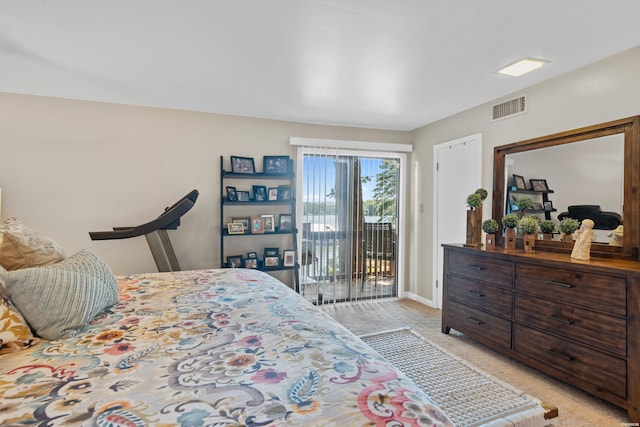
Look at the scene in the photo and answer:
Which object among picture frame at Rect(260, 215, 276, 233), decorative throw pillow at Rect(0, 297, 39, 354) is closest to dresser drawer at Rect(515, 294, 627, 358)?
picture frame at Rect(260, 215, 276, 233)

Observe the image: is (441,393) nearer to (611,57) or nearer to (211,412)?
(211,412)

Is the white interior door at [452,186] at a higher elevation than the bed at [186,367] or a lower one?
higher

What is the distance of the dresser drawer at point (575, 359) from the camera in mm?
1975

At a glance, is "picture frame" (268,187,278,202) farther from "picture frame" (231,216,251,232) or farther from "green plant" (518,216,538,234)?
"green plant" (518,216,538,234)

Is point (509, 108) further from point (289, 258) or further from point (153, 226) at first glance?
point (153, 226)

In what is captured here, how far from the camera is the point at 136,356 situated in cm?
103

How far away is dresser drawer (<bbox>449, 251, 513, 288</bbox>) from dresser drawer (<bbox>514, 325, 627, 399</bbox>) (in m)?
0.39

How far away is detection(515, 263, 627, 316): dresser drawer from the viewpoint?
1978 millimetres

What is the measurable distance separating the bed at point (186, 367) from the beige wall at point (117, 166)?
228cm

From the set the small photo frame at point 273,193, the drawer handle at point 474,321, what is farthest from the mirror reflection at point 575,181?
the small photo frame at point 273,193

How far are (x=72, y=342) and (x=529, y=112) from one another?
3.71 meters

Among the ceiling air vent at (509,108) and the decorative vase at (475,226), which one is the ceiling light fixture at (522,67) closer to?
the ceiling air vent at (509,108)

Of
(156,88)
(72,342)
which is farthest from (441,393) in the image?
(156,88)

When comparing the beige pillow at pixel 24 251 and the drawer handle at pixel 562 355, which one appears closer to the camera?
the beige pillow at pixel 24 251
